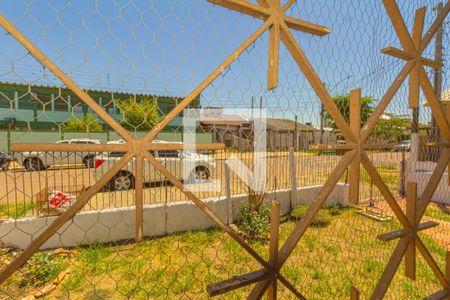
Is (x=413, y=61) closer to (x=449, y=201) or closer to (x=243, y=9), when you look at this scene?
(x=243, y=9)

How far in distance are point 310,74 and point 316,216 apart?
15.5 feet

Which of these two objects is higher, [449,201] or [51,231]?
[51,231]

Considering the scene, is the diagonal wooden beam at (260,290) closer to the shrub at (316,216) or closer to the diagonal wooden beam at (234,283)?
the diagonal wooden beam at (234,283)

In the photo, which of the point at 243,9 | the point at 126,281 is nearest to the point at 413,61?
the point at 243,9

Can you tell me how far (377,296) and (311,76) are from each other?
4.70 ft

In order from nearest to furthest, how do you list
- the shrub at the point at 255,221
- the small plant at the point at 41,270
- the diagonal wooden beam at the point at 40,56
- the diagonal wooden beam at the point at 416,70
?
the diagonal wooden beam at the point at 40,56
the diagonal wooden beam at the point at 416,70
the small plant at the point at 41,270
the shrub at the point at 255,221

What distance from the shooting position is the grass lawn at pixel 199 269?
2.94 meters

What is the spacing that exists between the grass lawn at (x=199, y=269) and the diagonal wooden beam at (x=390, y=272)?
4.28ft

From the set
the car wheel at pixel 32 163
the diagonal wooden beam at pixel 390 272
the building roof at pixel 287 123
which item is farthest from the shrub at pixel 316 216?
the car wheel at pixel 32 163

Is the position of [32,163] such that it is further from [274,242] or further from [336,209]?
[336,209]

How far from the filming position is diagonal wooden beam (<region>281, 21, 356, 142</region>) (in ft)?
3.64

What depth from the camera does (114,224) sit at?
14.1 feet

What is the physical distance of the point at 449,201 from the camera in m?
6.93

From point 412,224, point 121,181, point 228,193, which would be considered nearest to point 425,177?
point 228,193
